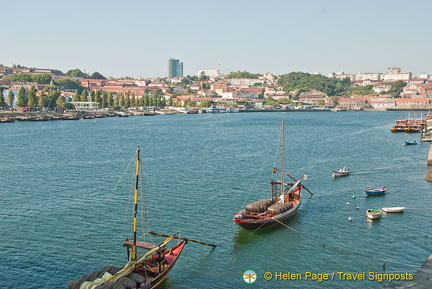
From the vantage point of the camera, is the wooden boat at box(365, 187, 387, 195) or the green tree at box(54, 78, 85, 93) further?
the green tree at box(54, 78, 85, 93)

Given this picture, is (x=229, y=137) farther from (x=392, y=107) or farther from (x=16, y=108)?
(x=392, y=107)

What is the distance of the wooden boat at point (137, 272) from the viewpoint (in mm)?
15172

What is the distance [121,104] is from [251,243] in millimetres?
117236

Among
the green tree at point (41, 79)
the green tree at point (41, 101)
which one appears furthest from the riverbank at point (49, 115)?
the green tree at point (41, 79)

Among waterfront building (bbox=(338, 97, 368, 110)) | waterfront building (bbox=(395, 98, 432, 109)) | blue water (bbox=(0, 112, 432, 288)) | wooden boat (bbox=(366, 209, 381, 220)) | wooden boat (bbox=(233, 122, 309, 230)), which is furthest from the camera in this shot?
waterfront building (bbox=(338, 97, 368, 110))

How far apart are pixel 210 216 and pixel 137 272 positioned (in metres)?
8.82

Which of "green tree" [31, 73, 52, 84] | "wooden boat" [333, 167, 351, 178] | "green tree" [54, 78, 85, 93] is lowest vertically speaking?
"wooden boat" [333, 167, 351, 178]

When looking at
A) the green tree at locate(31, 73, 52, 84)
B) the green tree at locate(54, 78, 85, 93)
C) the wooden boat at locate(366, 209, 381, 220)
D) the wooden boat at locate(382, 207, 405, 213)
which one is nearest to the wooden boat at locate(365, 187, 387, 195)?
the wooden boat at locate(382, 207, 405, 213)

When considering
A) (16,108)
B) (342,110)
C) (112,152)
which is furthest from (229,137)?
(342,110)

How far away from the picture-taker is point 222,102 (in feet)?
549

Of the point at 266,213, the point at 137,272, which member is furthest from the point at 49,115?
the point at 137,272

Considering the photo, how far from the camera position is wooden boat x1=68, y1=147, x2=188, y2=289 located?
1517cm

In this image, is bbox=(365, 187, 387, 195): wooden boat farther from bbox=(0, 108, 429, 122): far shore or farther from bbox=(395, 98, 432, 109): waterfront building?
bbox=(395, 98, 432, 109): waterfront building

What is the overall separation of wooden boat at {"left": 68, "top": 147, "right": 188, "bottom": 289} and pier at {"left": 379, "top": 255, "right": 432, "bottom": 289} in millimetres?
8012
